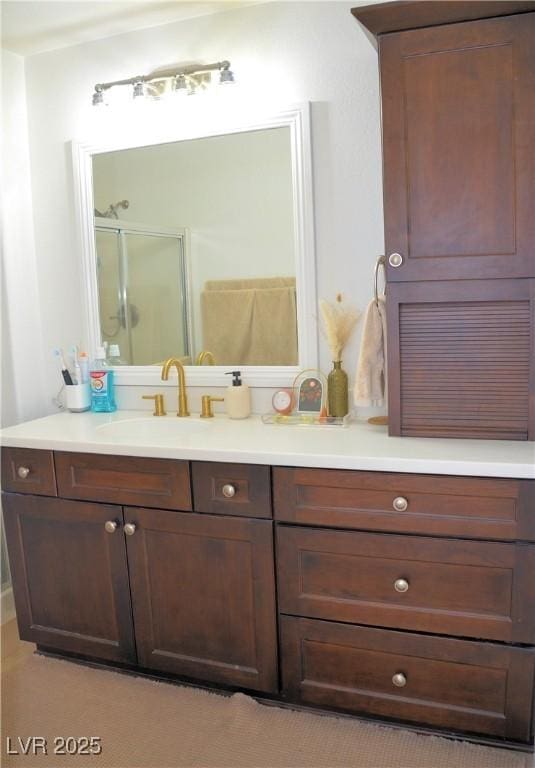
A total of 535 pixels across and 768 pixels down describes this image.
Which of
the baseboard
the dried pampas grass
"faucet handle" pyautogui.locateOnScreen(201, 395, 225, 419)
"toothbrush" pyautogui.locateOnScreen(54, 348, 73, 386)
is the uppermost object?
the dried pampas grass

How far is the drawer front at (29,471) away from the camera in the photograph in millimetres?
2127

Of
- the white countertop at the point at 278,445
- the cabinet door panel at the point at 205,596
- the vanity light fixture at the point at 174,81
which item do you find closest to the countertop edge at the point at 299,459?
the white countertop at the point at 278,445

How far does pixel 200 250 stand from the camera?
2383 millimetres

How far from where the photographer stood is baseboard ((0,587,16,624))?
2545 mm

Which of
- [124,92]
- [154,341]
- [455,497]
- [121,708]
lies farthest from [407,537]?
[124,92]

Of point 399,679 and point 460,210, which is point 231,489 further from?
point 460,210

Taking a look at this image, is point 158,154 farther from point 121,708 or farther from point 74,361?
point 121,708

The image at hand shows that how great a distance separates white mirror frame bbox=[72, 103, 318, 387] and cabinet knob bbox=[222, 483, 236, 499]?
563mm

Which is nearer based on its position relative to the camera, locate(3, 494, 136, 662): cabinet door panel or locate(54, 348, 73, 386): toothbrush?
→ locate(3, 494, 136, 662): cabinet door panel

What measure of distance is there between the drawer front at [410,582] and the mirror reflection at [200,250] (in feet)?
2.50

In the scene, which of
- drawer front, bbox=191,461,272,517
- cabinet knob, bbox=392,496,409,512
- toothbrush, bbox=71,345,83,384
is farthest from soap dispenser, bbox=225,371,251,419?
cabinet knob, bbox=392,496,409,512

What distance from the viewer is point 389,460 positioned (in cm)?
171

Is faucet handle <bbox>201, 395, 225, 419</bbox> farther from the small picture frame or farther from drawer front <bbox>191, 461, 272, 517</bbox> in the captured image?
drawer front <bbox>191, 461, 272, 517</bbox>

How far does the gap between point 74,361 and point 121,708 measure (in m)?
1.32
